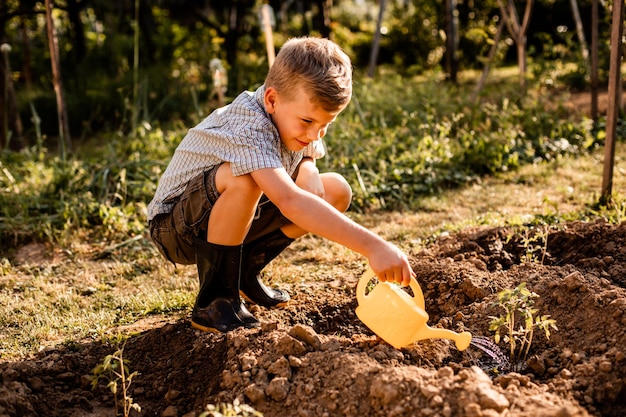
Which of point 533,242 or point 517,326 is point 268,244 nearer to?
point 517,326

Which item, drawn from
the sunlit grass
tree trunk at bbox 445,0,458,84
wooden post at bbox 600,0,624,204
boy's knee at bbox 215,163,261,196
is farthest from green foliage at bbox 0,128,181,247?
tree trunk at bbox 445,0,458,84

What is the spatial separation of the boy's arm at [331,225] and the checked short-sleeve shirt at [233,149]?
70 mm

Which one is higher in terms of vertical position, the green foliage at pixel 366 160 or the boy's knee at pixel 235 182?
the boy's knee at pixel 235 182

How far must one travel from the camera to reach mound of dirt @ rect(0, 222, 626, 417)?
1.74 meters

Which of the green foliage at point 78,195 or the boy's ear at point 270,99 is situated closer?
the boy's ear at point 270,99

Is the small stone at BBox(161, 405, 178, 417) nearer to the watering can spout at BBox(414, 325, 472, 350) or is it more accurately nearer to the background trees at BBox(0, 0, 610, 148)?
the watering can spout at BBox(414, 325, 472, 350)

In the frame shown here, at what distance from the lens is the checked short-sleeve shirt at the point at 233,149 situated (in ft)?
6.94

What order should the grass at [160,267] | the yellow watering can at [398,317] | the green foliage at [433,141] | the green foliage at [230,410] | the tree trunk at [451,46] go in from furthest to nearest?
the tree trunk at [451,46], the green foliage at [433,141], the grass at [160,267], the yellow watering can at [398,317], the green foliage at [230,410]

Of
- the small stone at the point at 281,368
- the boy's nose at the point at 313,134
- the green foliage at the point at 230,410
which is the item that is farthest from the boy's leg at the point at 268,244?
the green foliage at the point at 230,410

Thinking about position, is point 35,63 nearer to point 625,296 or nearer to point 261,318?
point 261,318

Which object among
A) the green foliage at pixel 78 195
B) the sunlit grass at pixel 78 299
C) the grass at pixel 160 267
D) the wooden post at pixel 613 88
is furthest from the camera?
the green foliage at pixel 78 195

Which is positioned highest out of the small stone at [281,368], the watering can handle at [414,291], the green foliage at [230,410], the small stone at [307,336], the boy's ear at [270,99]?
the boy's ear at [270,99]

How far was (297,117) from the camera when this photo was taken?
2158 mm

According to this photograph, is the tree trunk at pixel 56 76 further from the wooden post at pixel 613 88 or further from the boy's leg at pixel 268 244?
the wooden post at pixel 613 88
